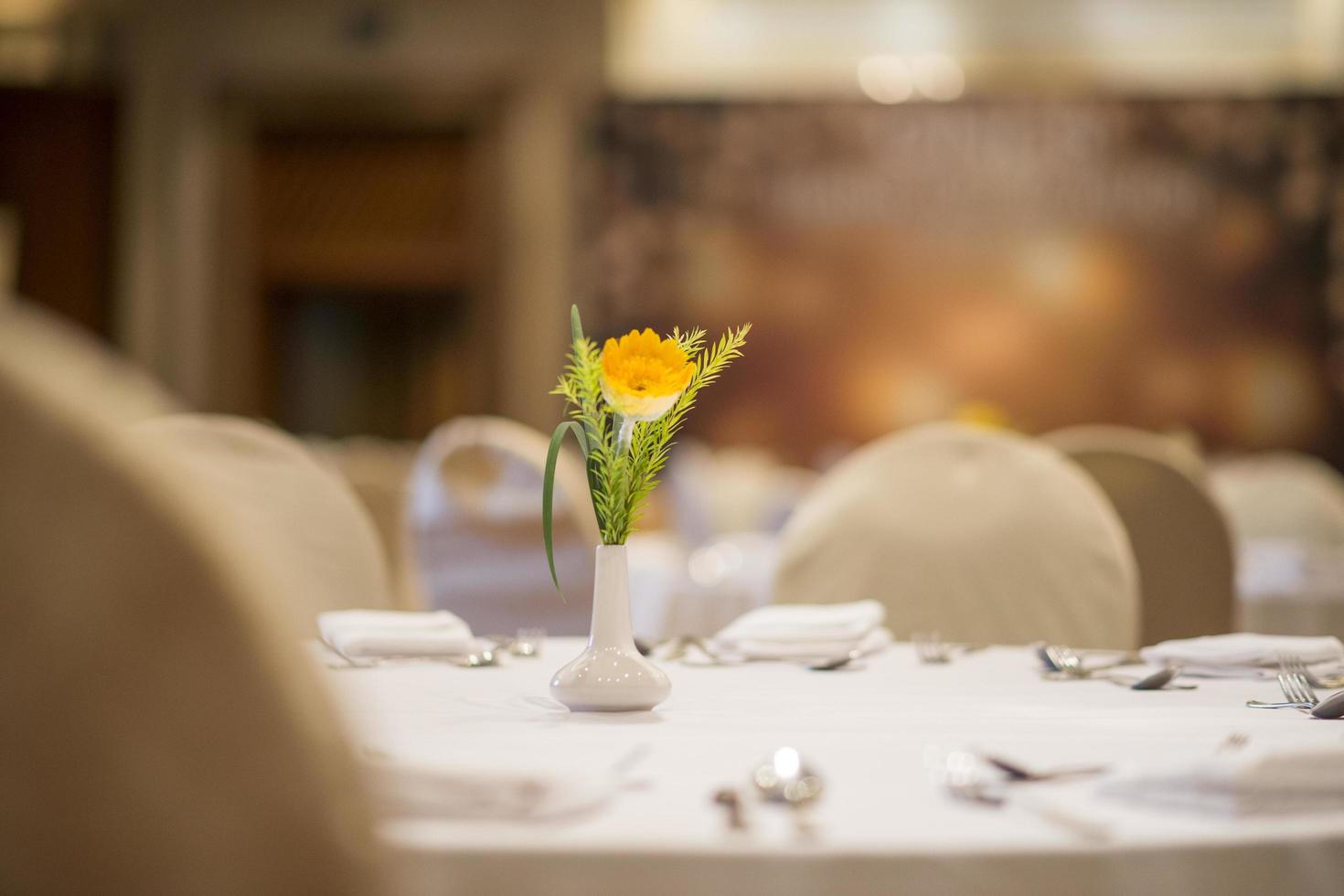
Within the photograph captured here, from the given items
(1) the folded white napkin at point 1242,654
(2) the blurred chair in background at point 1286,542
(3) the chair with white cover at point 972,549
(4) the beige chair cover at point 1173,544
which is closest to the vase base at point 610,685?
(1) the folded white napkin at point 1242,654

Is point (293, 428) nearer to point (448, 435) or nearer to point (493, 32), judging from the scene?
point (493, 32)

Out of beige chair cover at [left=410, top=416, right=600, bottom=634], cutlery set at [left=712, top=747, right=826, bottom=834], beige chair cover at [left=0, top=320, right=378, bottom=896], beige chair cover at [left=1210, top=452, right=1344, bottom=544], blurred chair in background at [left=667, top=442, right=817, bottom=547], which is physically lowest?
blurred chair in background at [left=667, top=442, right=817, bottom=547]

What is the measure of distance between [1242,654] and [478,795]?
101 cm

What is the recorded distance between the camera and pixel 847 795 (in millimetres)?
777

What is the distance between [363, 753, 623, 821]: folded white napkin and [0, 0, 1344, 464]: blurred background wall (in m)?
6.57

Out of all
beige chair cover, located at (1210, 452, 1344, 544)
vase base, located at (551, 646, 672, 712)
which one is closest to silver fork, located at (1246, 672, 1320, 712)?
vase base, located at (551, 646, 672, 712)

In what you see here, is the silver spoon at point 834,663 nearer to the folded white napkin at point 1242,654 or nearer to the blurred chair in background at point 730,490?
the folded white napkin at point 1242,654

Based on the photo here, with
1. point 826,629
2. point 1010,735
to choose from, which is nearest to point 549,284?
point 826,629

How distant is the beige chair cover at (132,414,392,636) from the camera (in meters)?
1.92

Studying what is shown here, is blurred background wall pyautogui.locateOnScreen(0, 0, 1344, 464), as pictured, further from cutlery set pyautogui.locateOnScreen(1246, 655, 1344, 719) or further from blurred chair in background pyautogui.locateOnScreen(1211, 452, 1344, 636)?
cutlery set pyautogui.locateOnScreen(1246, 655, 1344, 719)

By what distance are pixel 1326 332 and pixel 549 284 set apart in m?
4.44

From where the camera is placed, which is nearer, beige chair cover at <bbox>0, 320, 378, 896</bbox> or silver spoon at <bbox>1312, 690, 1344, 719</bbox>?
beige chair cover at <bbox>0, 320, 378, 896</bbox>

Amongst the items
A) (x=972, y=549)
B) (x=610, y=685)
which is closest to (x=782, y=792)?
(x=610, y=685)

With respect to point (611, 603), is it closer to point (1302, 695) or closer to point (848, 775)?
point (848, 775)
